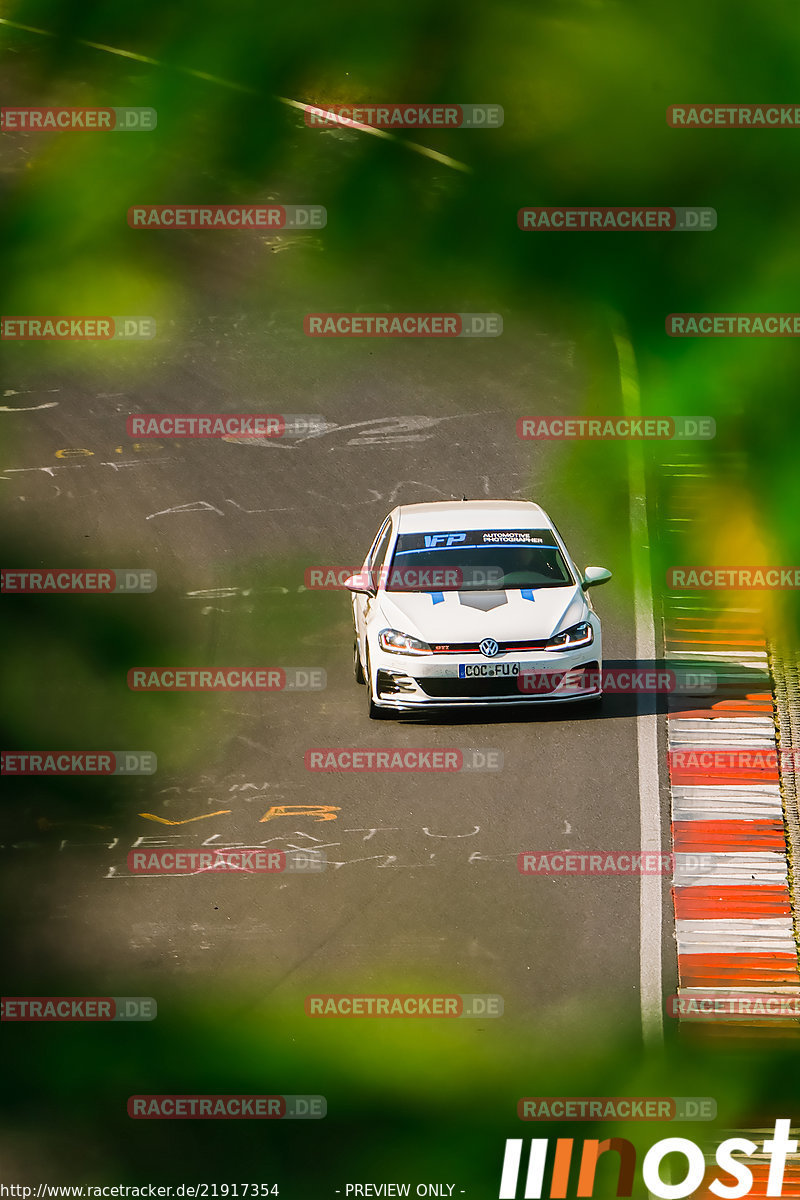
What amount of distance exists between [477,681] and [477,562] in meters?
1.53

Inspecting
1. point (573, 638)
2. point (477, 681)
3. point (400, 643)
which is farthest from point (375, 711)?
point (573, 638)

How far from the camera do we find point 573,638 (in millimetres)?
15805

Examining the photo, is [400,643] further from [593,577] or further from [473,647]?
[593,577]

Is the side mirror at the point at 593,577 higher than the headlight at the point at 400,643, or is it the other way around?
the side mirror at the point at 593,577

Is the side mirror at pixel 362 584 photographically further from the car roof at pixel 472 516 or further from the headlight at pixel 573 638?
the headlight at pixel 573 638

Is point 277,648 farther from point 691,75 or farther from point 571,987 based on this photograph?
point 691,75

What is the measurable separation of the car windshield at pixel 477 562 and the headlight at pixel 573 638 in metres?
0.62

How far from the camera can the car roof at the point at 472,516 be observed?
56.3ft

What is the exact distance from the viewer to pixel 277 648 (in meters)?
18.5

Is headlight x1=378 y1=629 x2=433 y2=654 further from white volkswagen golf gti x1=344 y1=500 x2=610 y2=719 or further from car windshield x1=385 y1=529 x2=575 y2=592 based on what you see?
car windshield x1=385 y1=529 x2=575 y2=592

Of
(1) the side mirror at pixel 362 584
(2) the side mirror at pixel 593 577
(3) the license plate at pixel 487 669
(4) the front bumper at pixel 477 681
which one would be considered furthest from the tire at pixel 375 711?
(2) the side mirror at pixel 593 577

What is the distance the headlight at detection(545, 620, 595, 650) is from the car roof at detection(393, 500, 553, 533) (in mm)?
1583

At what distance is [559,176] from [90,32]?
10.2 meters

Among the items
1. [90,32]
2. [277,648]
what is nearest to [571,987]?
[277,648]
